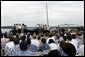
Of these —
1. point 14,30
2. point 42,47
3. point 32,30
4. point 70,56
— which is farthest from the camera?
point 32,30

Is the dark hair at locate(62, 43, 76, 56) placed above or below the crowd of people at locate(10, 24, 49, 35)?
above

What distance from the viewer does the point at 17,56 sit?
616 centimetres

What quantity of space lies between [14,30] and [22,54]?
17011 mm

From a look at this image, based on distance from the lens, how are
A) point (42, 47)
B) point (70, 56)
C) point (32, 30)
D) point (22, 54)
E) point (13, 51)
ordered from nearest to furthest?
1. point (70, 56)
2. point (22, 54)
3. point (13, 51)
4. point (42, 47)
5. point (32, 30)

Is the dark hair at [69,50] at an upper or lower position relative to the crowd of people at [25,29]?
upper

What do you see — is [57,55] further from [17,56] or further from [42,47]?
[42,47]

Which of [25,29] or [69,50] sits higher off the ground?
[69,50]

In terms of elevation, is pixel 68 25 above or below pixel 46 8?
below

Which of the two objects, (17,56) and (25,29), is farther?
(25,29)

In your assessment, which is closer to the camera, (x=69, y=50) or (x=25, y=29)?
(x=69, y=50)

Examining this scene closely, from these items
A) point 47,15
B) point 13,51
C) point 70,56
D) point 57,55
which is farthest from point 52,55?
point 47,15

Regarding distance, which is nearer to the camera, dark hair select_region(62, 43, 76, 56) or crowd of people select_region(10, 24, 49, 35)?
dark hair select_region(62, 43, 76, 56)

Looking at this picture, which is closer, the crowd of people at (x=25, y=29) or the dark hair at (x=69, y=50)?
the dark hair at (x=69, y=50)

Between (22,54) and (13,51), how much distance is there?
861mm
